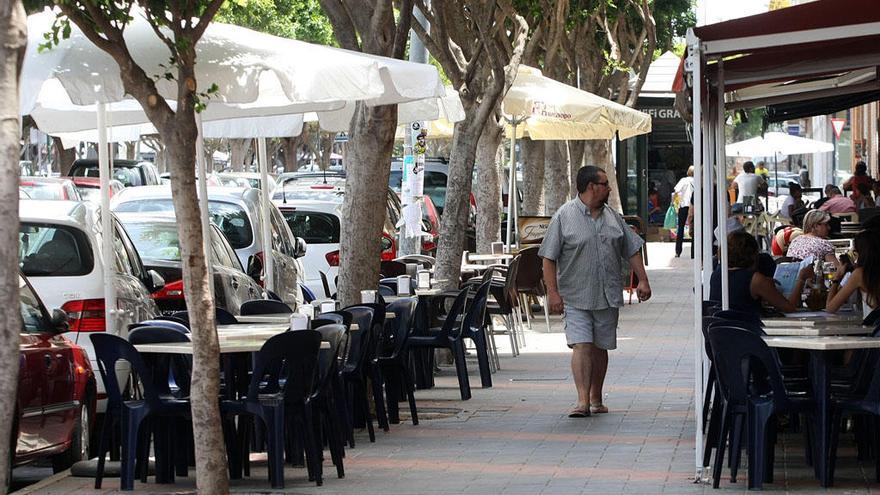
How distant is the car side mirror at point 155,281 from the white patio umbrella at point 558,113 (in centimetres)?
710

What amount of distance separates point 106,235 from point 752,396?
4.88 meters

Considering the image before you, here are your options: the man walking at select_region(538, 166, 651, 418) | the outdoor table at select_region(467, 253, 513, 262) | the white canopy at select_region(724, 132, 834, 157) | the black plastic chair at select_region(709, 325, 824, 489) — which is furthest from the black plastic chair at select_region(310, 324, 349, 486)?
the white canopy at select_region(724, 132, 834, 157)

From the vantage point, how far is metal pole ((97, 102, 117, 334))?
10953mm

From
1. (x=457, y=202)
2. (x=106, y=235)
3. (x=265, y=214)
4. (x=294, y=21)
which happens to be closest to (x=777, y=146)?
(x=294, y=21)

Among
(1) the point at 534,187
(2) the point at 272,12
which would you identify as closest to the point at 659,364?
(1) the point at 534,187

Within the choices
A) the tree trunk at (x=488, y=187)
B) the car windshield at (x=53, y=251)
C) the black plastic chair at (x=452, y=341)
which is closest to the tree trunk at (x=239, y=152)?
the tree trunk at (x=488, y=187)

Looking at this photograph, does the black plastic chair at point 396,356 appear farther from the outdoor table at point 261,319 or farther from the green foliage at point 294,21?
the green foliage at point 294,21

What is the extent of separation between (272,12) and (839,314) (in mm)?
32865

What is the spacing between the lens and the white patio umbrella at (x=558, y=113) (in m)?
19.6

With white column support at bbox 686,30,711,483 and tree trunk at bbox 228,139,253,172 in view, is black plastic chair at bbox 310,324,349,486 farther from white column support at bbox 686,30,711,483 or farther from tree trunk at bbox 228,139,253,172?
tree trunk at bbox 228,139,253,172

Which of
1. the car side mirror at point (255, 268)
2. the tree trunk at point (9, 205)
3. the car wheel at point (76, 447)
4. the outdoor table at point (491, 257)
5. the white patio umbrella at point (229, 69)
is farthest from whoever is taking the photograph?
the outdoor table at point (491, 257)

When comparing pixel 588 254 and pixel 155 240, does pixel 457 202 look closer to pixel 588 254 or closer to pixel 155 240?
pixel 155 240

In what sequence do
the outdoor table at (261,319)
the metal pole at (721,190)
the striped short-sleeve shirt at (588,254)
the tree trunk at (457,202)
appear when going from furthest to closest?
1. the tree trunk at (457,202)
2. the striped short-sleeve shirt at (588,254)
3. the outdoor table at (261,319)
4. the metal pole at (721,190)

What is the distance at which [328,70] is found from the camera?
10273 millimetres
